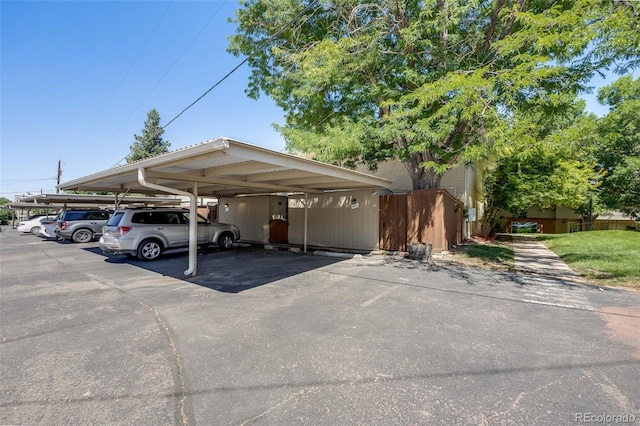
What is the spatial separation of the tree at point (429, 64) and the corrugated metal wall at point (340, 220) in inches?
53.8

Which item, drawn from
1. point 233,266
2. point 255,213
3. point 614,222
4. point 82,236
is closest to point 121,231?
point 233,266

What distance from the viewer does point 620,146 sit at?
65.5 ft

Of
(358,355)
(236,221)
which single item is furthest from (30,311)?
(236,221)

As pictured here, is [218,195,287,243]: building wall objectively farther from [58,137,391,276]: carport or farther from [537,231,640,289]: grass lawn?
[537,231,640,289]: grass lawn

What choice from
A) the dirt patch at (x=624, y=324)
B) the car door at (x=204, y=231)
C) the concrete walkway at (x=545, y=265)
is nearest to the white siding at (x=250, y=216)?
the car door at (x=204, y=231)

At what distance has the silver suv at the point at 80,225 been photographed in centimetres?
1390

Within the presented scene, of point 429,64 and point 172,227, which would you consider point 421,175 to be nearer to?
point 429,64

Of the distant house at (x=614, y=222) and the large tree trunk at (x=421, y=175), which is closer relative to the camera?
the large tree trunk at (x=421, y=175)

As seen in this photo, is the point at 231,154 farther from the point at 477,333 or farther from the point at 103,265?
the point at 103,265

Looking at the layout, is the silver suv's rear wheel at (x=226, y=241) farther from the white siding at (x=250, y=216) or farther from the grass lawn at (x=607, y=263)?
the grass lawn at (x=607, y=263)

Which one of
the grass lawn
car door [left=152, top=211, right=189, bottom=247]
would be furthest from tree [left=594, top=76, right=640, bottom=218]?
car door [left=152, top=211, right=189, bottom=247]

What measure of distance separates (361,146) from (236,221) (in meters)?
8.20

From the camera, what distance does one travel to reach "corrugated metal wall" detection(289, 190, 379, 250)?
1066 cm

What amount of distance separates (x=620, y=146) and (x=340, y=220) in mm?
21704
